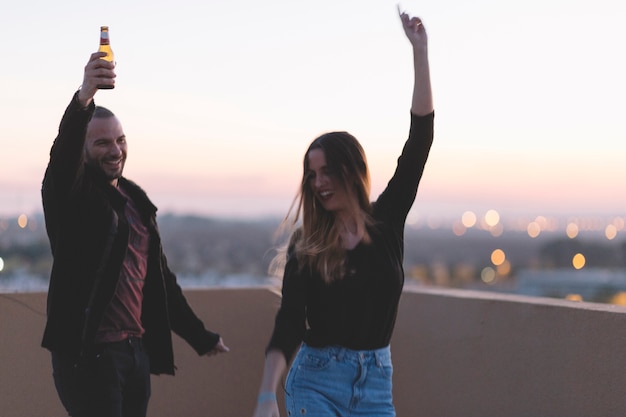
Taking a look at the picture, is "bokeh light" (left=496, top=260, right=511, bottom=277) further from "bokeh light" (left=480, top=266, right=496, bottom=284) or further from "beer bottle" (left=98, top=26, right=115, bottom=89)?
"beer bottle" (left=98, top=26, right=115, bottom=89)

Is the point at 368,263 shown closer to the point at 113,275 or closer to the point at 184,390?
the point at 113,275

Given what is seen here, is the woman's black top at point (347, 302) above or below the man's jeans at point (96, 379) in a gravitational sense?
above

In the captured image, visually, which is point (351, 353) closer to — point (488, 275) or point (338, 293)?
point (338, 293)

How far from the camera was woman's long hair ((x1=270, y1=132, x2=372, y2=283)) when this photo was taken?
2713 millimetres

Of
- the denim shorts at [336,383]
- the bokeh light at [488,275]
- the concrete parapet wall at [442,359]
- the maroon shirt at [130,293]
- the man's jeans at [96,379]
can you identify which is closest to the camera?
the denim shorts at [336,383]

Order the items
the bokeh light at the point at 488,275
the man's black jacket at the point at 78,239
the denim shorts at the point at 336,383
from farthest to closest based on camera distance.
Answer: the bokeh light at the point at 488,275 < the man's black jacket at the point at 78,239 < the denim shorts at the point at 336,383

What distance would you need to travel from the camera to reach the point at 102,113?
341 cm

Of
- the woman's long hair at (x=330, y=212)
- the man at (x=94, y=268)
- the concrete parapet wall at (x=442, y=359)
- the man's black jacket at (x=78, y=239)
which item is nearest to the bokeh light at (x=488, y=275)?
the concrete parapet wall at (x=442, y=359)

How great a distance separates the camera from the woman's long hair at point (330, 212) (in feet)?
8.90

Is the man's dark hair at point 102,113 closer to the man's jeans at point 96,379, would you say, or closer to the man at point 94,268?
the man at point 94,268

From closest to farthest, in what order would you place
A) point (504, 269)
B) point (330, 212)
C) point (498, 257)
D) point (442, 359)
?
point (330, 212), point (442, 359), point (504, 269), point (498, 257)

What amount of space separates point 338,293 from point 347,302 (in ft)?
0.12

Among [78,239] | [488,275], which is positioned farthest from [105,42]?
[488,275]

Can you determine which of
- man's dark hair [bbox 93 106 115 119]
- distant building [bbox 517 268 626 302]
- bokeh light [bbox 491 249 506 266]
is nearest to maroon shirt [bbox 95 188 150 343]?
man's dark hair [bbox 93 106 115 119]
